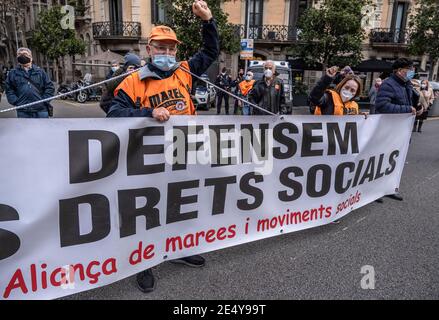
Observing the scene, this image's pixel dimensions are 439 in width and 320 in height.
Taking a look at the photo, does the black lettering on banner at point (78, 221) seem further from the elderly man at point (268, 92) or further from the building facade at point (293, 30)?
the building facade at point (293, 30)

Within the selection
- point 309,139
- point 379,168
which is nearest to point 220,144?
point 309,139

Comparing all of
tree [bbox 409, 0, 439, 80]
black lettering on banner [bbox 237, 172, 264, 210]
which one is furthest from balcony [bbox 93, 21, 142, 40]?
black lettering on banner [bbox 237, 172, 264, 210]

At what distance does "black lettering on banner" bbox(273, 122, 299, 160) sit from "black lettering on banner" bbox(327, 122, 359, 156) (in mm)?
423

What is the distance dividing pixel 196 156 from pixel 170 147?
0.74 ft

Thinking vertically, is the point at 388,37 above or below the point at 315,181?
above

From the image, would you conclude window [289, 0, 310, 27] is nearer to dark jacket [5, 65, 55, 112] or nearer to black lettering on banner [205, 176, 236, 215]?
dark jacket [5, 65, 55, 112]

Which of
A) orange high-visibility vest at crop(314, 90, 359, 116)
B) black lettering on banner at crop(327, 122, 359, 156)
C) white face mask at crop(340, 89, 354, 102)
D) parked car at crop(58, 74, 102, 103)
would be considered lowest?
parked car at crop(58, 74, 102, 103)

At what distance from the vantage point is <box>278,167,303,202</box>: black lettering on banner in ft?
10.4

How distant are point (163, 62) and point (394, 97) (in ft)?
11.2

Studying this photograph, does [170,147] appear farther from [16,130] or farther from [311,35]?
[311,35]

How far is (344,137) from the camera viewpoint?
3.51 meters

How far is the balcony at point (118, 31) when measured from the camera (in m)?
25.5

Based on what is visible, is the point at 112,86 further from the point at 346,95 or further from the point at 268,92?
the point at 268,92
